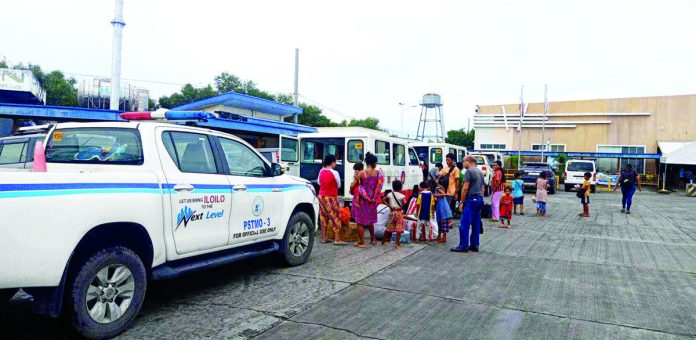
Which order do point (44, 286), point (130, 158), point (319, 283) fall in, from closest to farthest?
1. point (44, 286)
2. point (130, 158)
3. point (319, 283)

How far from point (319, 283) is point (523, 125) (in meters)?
42.7

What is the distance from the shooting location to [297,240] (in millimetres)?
6867

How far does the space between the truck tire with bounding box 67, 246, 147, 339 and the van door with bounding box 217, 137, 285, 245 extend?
133cm

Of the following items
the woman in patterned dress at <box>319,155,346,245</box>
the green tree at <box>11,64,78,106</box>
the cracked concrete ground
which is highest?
the green tree at <box>11,64,78,106</box>

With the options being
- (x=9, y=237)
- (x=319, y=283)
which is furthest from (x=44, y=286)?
(x=319, y=283)

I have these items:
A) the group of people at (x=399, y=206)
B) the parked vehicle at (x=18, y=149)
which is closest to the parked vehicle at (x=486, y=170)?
the group of people at (x=399, y=206)

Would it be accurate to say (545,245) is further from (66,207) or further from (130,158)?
(66,207)

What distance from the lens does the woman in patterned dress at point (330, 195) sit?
8.62 meters

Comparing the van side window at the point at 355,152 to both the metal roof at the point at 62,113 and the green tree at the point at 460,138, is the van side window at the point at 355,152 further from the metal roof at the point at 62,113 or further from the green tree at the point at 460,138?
the green tree at the point at 460,138

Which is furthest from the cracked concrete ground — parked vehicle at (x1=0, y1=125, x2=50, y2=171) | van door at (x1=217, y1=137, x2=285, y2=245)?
parked vehicle at (x1=0, y1=125, x2=50, y2=171)

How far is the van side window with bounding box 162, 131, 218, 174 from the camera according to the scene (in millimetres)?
4947

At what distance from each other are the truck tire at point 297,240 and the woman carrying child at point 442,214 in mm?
3042

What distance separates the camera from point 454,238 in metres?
9.79

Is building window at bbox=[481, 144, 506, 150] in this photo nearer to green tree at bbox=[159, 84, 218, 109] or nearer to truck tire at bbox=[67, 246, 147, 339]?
green tree at bbox=[159, 84, 218, 109]
